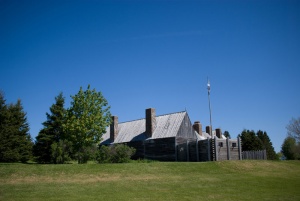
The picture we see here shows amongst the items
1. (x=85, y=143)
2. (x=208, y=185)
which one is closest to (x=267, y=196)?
(x=208, y=185)

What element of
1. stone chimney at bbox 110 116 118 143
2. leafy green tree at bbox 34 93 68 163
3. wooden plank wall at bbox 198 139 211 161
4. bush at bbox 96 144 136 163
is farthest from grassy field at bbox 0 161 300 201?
stone chimney at bbox 110 116 118 143

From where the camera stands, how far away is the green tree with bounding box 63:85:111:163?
33.8 meters

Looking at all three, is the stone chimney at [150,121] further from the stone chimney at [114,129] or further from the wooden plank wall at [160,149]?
the stone chimney at [114,129]

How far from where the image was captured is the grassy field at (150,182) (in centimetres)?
1558

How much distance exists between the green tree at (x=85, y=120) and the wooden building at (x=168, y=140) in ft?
19.8

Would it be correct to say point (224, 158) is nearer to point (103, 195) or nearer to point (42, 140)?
point (103, 195)

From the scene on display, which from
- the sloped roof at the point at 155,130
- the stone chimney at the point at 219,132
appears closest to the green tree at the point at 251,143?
the stone chimney at the point at 219,132

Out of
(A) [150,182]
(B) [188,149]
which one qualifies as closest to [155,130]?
(B) [188,149]

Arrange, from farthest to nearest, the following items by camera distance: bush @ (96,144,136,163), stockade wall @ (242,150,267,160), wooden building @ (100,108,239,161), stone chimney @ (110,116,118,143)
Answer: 1. stone chimney @ (110,116,118,143)
2. stockade wall @ (242,150,267,160)
3. wooden building @ (100,108,239,161)
4. bush @ (96,144,136,163)

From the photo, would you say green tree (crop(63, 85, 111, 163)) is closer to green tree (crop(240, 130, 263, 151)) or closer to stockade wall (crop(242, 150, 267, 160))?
stockade wall (crop(242, 150, 267, 160))

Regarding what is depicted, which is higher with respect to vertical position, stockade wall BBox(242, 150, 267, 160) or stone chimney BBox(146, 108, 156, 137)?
stone chimney BBox(146, 108, 156, 137)

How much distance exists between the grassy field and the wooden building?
15.8 feet

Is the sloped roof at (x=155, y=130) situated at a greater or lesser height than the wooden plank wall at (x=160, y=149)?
greater

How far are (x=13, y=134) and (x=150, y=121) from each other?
19.5m
